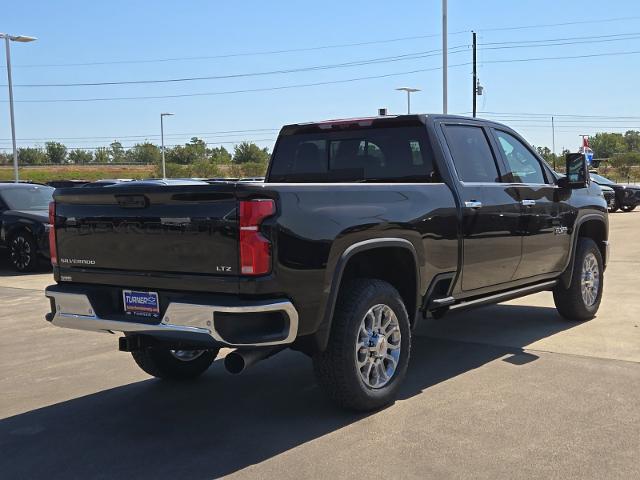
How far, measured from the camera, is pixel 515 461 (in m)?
3.77

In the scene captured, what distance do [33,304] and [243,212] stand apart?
6.45m

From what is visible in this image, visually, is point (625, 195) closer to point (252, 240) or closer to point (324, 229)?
point (324, 229)

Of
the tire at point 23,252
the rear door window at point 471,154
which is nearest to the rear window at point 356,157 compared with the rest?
the rear door window at point 471,154

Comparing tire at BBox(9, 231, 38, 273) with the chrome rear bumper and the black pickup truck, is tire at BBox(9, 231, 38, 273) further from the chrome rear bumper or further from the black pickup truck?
the chrome rear bumper

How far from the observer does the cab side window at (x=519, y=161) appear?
6332 millimetres

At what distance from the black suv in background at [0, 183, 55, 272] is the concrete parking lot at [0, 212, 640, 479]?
20.0 ft

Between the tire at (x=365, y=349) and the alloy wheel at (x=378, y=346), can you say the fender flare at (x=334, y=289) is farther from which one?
the alloy wheel at (x=378, y=346)

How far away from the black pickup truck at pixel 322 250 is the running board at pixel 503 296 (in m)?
0.02

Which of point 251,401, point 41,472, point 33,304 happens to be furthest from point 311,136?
point 33,304

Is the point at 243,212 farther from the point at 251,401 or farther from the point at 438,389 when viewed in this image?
the point at 438,389

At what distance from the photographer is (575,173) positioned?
22.1 feet

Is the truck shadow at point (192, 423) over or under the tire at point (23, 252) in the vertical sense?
under

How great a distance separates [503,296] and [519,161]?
1347 millimetres

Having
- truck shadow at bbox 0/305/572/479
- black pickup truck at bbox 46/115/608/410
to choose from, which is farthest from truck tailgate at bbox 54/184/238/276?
truck shadow at bbox 0/305/572/479
